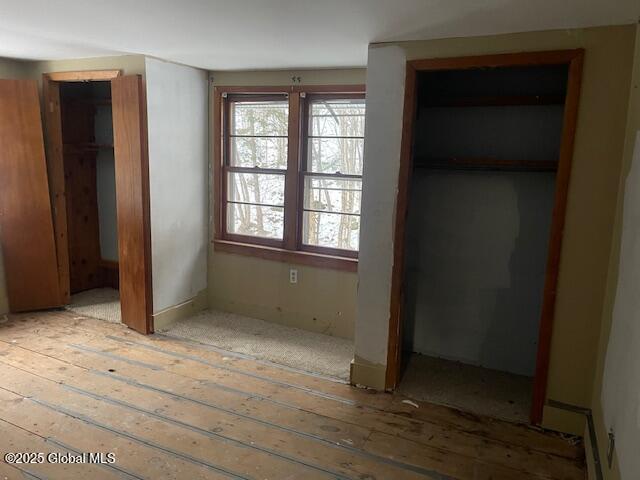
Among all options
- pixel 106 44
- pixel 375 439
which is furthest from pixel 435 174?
pixel 106 44

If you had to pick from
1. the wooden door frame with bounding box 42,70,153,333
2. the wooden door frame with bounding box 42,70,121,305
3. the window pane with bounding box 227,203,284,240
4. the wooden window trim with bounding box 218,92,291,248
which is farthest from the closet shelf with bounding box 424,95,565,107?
the wooden door frame with bounding box 42,70,121,305

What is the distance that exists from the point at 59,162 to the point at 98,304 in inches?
55.2

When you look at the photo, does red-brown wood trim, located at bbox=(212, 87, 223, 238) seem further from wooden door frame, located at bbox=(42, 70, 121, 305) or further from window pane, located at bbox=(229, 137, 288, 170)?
wooden door frame, located at bbox=(42, 70, 121, 305)

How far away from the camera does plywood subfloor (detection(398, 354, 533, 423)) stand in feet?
9.69

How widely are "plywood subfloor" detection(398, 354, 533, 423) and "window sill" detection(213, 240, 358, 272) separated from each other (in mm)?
925

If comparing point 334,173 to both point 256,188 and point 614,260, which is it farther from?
point 614,260

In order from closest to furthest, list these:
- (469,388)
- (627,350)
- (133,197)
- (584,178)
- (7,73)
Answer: (627,350), (584,178), (469,388), (133,197), (7,73)

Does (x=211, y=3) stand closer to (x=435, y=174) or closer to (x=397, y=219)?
(x=397, y=219)

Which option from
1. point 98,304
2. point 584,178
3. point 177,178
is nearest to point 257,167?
point 177,178

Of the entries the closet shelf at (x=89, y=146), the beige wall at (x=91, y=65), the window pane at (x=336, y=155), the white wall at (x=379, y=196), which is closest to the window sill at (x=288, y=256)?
the window pane at (x=336, y=155)

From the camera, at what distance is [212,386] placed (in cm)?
A: 312

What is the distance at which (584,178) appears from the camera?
8.18 feet

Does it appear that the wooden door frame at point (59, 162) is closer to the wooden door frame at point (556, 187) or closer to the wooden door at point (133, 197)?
the wooden door at point (133, 197)

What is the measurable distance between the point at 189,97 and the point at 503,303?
305 cm
